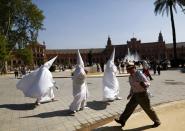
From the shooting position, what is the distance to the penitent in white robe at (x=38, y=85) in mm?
13609

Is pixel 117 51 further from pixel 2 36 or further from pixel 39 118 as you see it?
pixel 39 118

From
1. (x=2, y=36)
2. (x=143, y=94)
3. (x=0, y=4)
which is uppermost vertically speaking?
(x=0, y=4)

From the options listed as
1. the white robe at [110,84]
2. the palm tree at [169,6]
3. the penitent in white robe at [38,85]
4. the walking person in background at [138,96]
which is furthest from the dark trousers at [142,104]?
the palm tree at [169,6]

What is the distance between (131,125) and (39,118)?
3.29m

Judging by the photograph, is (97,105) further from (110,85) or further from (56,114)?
(56,114)

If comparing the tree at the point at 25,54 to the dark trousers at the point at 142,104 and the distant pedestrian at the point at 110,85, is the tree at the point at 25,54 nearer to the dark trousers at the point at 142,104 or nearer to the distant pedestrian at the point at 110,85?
the distant pedestrian at the point at 110,85

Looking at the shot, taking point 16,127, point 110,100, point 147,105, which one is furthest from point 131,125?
point 110,100

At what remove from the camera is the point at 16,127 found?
9789mm

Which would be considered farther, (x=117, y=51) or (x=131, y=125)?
(x=117, y=51)

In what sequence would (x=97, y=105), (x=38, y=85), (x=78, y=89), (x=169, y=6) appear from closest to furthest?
(x=78, y=89) < (x=97, y=105) < (x=38, y=85) < (x=169, y=6)

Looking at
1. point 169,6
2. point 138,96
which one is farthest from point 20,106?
point 169,6

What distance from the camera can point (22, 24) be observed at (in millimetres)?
60500

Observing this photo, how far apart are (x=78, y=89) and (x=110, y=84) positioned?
273 centimetres

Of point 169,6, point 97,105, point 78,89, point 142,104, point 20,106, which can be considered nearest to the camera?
point 142,104
